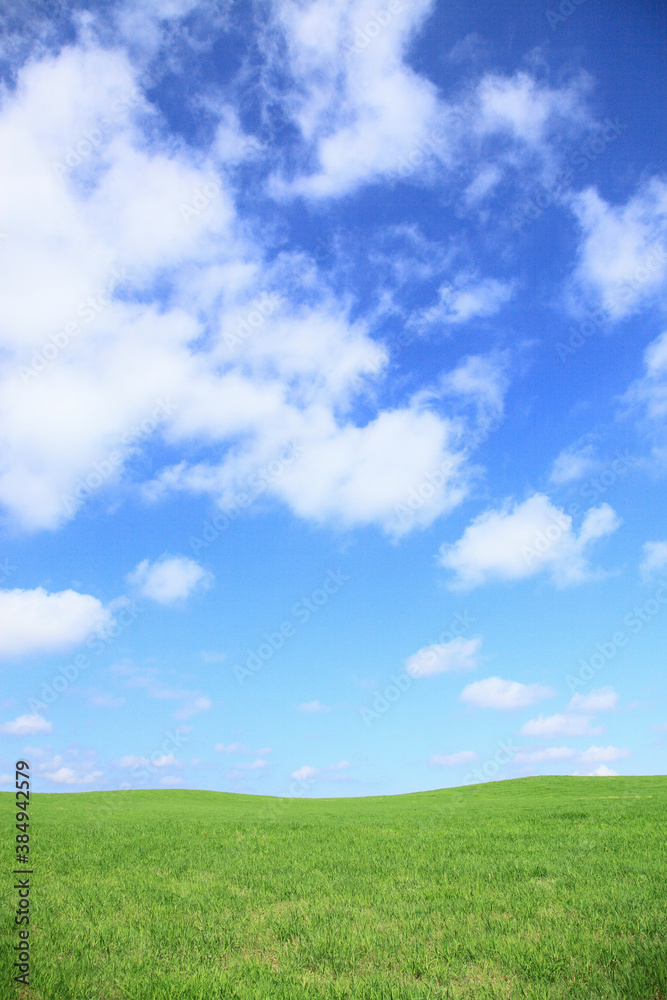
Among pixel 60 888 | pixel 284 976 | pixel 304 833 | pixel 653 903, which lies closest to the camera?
pixel 284 976

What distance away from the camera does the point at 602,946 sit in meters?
7.95

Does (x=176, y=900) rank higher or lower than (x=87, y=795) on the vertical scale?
higher

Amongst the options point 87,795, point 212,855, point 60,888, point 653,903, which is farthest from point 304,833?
point 87,795

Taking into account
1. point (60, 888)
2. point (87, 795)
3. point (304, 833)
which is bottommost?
point (87, 795)

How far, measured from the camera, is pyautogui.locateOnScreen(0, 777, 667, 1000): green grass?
724 centimetres

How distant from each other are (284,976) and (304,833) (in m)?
13.8

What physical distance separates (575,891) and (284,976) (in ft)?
20.5

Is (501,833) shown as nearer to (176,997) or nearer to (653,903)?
(653,903)

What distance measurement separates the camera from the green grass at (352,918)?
285 inches

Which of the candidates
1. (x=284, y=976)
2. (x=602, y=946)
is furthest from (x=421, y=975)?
(x=602, y=946)

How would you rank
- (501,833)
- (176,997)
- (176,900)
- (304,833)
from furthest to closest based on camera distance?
1. (304,833)
2. (501,833)
3. (176,900)
4. (176,997)

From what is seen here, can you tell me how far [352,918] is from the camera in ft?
32.1

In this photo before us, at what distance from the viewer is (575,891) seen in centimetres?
1073

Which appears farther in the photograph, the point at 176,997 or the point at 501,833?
the point at 501,833
